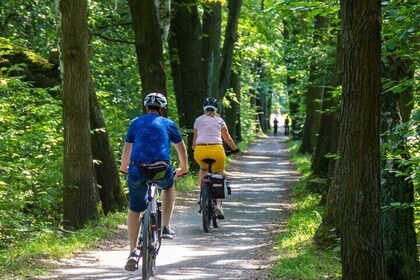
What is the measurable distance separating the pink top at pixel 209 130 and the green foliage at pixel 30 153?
2.89 meters

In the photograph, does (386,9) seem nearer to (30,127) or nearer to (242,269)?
(242,269)

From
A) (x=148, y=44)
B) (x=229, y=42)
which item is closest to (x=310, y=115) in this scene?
(x=229, y=42)

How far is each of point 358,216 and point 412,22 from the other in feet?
6.42

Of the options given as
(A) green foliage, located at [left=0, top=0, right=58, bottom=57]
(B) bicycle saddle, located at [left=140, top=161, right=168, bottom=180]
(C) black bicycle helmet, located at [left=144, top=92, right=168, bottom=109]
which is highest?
(A) green foliage, located at [left=0, top=0, right=58, bottom=57]

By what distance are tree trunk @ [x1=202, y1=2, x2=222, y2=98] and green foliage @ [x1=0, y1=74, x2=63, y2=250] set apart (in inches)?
398

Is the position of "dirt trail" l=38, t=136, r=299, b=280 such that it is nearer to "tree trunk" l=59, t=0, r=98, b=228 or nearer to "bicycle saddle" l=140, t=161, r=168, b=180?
"tree trunk" l=59, t=0, r=98, b=228

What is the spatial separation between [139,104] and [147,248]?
48.3 feet

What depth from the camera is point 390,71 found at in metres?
7.32

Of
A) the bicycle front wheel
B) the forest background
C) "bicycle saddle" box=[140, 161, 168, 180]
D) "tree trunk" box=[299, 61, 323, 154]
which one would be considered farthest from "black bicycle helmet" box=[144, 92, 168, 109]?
"tree trunk" box=[299, 61, 323, 154]

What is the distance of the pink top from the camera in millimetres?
11016

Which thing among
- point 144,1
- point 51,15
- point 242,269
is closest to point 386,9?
point 242,269

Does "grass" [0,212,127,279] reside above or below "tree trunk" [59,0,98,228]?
below

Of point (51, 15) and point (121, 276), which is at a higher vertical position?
point (51, 15)

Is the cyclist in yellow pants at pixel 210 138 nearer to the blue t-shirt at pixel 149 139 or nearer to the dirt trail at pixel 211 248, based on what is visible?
the dirt trail at pixel 211 248
